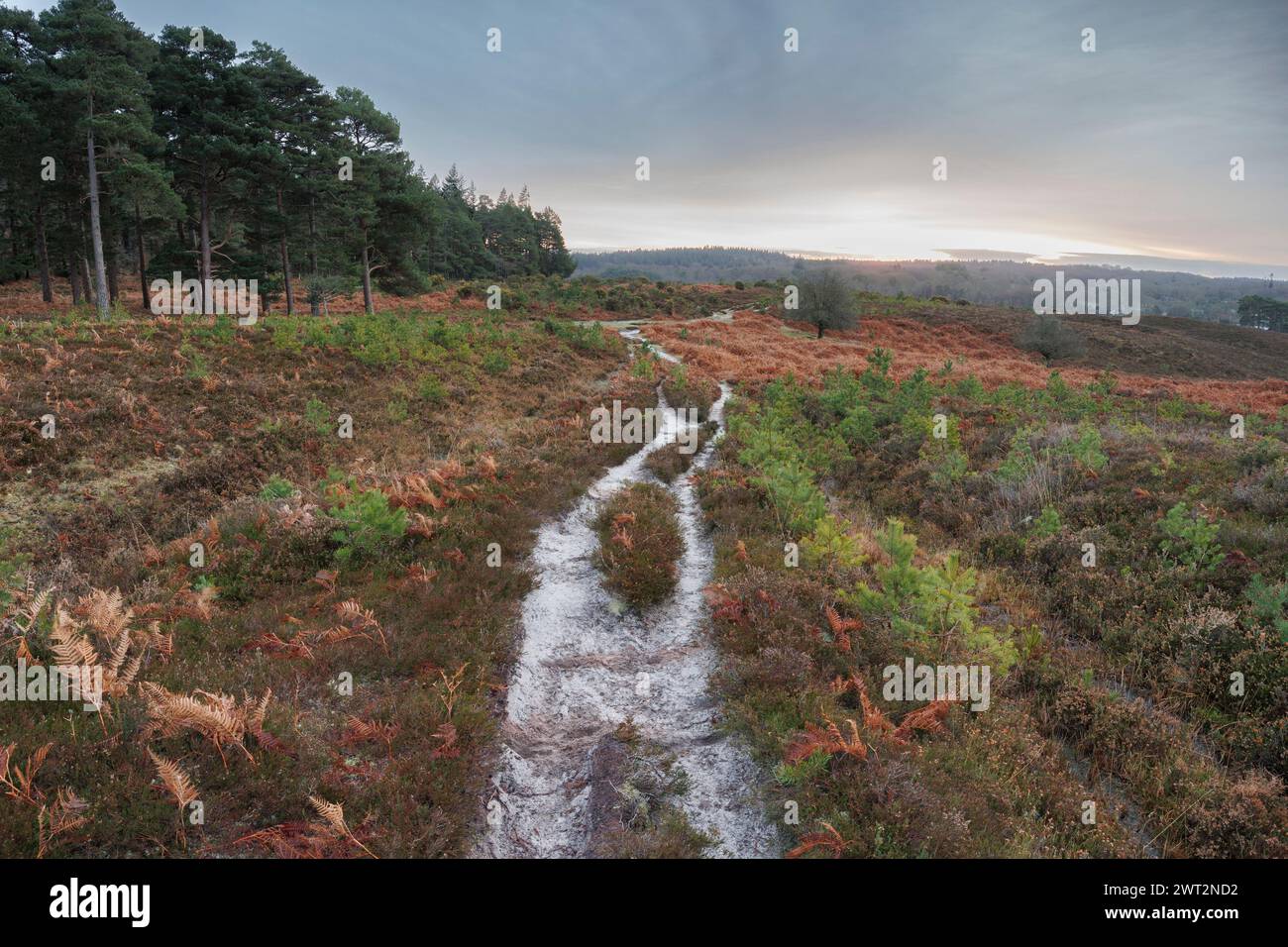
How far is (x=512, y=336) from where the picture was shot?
96.5 feet

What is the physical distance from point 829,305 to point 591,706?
50412 millimetres

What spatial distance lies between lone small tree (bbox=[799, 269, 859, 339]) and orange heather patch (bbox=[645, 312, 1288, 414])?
1.06 m

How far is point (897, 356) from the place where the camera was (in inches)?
1545

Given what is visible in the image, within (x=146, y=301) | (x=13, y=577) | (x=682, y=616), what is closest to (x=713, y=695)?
(x=682, y=616)

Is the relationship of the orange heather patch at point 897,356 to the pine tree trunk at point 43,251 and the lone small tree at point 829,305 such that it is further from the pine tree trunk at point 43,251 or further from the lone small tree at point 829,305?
the pine tree trunk at point 43,251

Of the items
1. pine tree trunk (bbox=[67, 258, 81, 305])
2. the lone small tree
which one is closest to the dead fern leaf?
pine tree trunk (bbox=[67, 258, 81, 305])

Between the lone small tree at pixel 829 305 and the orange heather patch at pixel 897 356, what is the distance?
41.6 inches

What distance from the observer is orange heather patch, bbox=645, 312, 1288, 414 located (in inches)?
1121

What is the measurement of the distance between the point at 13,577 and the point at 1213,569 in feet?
55.8

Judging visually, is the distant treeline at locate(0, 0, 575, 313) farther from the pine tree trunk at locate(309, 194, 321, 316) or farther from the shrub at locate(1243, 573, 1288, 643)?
the shrub at locate(1243, 573, 1288, 643)

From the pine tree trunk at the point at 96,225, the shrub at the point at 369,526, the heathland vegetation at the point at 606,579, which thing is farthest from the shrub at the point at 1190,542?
the pine tree trunk at the point at 96,225

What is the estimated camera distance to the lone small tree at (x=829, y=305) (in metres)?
51.0

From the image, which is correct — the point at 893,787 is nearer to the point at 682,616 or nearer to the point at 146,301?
the point at 682,616

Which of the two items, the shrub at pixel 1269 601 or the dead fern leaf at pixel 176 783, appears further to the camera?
the shrub at pixel 1269 601
